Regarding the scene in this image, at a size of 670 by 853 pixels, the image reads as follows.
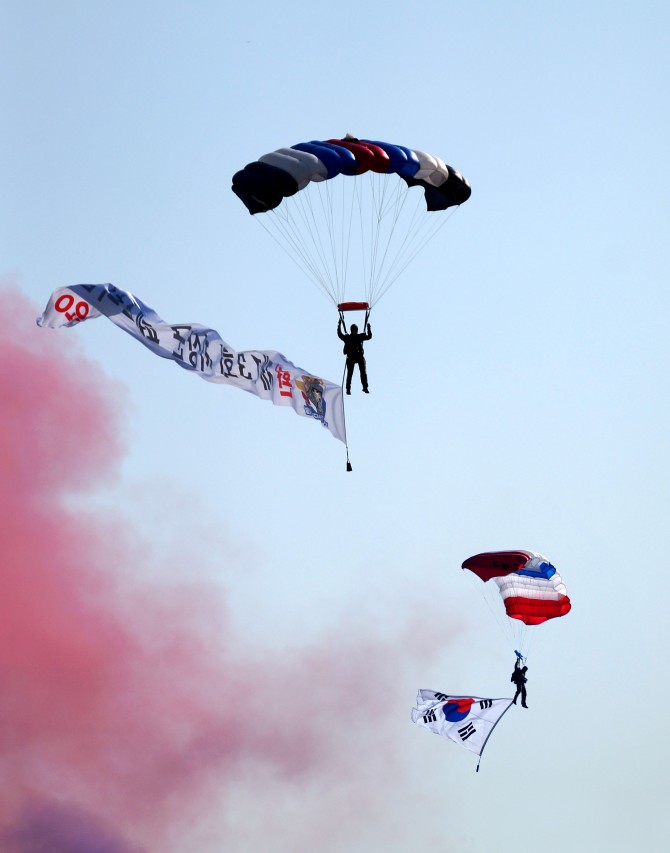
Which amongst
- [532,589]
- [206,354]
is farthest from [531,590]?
[206,354]

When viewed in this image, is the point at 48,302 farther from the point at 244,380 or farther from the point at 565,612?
the point at 565,612

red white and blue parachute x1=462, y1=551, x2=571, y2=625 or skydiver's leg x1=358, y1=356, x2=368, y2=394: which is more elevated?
skydiver's leg x1=358, y1=356, x2=368, y2=394

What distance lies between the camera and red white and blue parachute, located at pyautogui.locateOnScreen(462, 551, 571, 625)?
2100 inches

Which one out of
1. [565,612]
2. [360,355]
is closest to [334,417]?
[360,355]

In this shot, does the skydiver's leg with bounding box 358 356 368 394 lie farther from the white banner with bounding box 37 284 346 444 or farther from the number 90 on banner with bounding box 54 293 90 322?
the number 90 on banner with bounding box 54 293 90 322

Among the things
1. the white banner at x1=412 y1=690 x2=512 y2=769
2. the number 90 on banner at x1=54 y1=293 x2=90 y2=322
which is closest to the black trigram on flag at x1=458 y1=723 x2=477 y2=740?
the white banner at x1=412 y1=690 x2=512 y2=769

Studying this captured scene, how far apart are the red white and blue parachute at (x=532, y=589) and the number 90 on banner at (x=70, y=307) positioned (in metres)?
14.2

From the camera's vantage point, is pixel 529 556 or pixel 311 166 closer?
pixel 311 166

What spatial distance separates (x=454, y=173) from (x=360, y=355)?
5.75 metres

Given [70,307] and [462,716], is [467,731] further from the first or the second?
[70,307]

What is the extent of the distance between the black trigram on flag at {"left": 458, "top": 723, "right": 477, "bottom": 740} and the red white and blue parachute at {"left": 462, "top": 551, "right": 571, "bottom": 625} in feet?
11.2

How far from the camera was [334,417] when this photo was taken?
4756cm

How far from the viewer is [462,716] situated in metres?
54.9

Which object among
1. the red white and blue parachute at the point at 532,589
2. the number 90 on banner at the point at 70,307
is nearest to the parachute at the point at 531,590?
the red white and blue parachute at the point at 532,589
